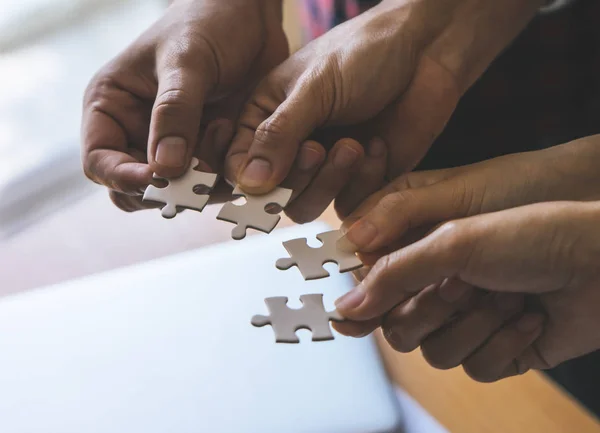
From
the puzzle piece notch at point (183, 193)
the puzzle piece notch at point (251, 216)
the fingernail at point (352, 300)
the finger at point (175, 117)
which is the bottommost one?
the fingernail at point (352, 300)

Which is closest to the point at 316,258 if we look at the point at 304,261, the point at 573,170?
the point at 304,261

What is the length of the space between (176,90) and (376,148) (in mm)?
380

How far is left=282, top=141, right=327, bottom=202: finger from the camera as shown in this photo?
3.40 ft

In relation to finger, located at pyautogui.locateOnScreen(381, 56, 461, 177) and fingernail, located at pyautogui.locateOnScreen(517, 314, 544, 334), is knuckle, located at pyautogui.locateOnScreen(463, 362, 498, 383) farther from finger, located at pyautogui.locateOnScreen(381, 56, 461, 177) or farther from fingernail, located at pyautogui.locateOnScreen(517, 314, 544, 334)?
finger, located at pyautogui.locateOnScreen(381, 56, 461, 177)

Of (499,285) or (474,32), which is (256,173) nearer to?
(499,285)

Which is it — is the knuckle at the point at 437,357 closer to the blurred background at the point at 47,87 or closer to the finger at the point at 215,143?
the finger at the point at 215,143

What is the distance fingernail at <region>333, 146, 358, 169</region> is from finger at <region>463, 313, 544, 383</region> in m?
0.37

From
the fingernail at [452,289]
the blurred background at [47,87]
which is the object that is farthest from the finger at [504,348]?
the blurred background at [47,87]

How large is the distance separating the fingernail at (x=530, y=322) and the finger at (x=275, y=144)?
440 millimetres

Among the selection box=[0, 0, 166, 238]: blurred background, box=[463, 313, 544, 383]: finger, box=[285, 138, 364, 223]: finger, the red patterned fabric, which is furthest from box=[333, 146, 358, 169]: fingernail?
box=[0, 0, 166, 238]: blurred background

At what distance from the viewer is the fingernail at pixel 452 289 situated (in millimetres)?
920

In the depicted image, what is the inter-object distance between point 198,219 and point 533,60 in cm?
97

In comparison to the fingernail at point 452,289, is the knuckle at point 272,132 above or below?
above

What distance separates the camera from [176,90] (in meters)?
1.01
